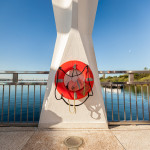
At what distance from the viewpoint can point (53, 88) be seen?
5.08 ft

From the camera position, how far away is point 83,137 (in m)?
1.21

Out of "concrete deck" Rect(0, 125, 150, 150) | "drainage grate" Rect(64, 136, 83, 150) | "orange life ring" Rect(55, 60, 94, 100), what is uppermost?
"orange life ring" Rect(55, 60, 94, 100)

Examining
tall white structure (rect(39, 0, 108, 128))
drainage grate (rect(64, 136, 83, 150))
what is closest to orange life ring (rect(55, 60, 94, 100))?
tall white structure (rect(39, 0, 108, 128))

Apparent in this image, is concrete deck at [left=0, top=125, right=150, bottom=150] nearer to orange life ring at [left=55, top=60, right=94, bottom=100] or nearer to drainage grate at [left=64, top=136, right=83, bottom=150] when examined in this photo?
drainage grate at [left=64, top=136, right=83, bottom=150]

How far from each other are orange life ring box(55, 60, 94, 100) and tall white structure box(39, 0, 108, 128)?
123 mm

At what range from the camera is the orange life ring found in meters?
1.45

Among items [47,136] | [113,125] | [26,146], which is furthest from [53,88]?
[113,125]

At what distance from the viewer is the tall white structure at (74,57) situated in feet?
4.92

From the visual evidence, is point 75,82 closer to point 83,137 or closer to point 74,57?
point 74,57

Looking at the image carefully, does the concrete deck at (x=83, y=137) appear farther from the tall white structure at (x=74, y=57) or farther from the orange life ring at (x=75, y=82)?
the orange life ring at (x=75, y=82)

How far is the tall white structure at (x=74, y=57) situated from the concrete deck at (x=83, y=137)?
15 cm

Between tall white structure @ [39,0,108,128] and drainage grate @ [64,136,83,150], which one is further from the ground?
tall white structure @ [39,0,108,128]

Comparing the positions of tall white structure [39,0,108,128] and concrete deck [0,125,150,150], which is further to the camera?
tall white structure [39,0,108,128]

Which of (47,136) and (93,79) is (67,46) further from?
(47,136)
